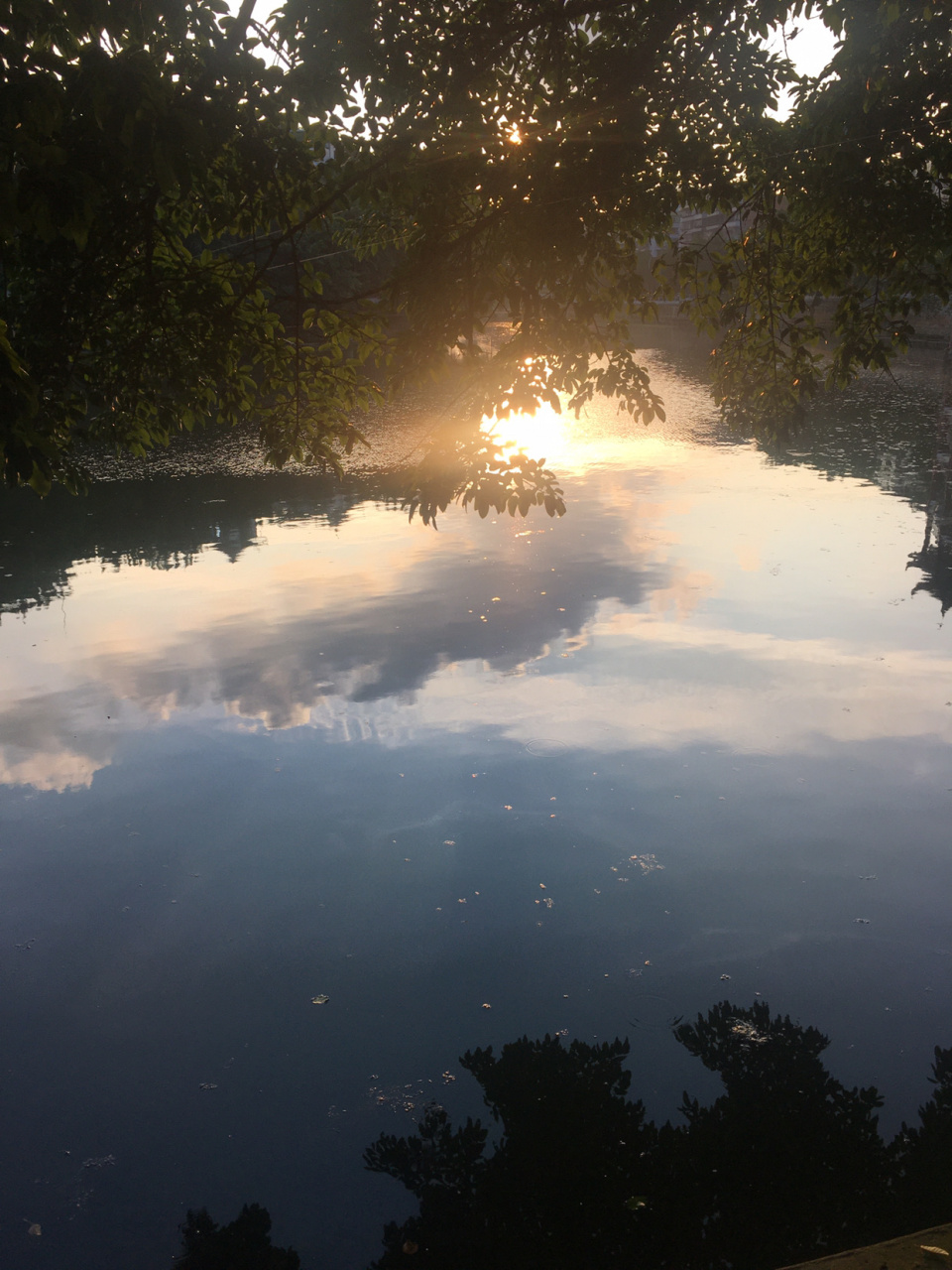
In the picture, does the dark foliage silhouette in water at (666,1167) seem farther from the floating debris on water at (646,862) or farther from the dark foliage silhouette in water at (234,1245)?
the floating debris on water at (646,862)

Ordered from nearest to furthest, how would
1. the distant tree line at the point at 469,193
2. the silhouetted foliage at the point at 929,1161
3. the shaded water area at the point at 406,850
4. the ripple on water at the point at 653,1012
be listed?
the silhouetted foliage at the point at 929,1161
the shaded water area at the point at 406,850
the ripple on water at the point at 653,1012
the distant tree line at the point at 469,193

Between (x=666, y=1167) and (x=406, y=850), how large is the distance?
10.9ft

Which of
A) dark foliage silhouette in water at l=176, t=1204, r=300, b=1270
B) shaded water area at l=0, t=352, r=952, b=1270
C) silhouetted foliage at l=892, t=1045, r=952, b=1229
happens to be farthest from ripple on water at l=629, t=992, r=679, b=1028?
dark foliage silhouette in water at l=176, t=1204, r=300, b=1270

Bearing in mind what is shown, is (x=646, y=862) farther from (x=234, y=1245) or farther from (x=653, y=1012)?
(x=234, y=1245)

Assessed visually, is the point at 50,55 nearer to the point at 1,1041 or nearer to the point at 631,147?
the point at 631,147

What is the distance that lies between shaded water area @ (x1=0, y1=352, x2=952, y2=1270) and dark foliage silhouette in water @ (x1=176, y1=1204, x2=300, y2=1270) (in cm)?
9

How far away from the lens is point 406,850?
25.6 feet

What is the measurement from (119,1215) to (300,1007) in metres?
1.59

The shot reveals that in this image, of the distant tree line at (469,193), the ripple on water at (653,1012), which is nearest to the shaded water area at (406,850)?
the ripple on water at (653,1012)

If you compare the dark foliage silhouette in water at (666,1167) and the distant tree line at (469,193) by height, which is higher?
the distant tree line at (469,193)

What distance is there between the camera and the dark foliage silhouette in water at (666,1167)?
460 centimetres

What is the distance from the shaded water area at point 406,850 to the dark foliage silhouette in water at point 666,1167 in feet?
0.51

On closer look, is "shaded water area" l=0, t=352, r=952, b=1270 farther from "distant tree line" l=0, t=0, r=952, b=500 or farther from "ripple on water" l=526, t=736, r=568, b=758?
"distant tree line" l=0, t=0, r=952, b=500

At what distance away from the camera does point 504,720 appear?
10.0 m
